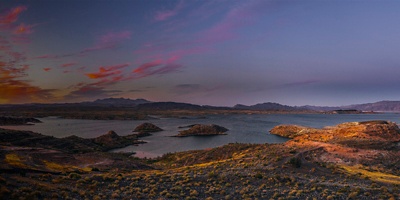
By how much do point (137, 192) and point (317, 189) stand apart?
1516cm

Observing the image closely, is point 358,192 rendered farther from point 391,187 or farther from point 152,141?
point 152,141

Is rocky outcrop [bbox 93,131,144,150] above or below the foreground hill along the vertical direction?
below

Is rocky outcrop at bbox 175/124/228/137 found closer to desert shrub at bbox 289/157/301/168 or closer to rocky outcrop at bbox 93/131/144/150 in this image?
rocky outcrop at bbox 93/131/144/150

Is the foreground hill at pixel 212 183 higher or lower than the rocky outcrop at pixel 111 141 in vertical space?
higher

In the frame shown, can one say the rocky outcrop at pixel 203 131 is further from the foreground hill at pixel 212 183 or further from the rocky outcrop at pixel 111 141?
the foreground hill at pixel 212 183

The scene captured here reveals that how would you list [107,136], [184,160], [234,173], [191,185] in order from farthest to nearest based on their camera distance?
[107,136] < [184,160] < [234,173] < [191,185]

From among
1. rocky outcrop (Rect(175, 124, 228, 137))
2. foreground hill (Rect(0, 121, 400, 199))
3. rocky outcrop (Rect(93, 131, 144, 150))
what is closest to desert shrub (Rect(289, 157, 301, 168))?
foreground hill (Rect(0, 121, 400, 199))

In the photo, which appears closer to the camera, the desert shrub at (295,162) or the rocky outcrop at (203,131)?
the desert shrub at (295,162)

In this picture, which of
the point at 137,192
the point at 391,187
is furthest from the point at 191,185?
the point at 391,187

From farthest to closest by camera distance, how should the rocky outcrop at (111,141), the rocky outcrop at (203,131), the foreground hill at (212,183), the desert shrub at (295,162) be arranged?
the rocky outcrop at (203,131)
the rocky outcrop at (111,141)
the desert shrub at (295,162)
the foreground hill at (212,183)

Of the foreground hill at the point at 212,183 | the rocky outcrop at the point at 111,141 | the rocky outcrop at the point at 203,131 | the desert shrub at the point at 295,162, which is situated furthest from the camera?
the rocky outcrop at the point at 203,131

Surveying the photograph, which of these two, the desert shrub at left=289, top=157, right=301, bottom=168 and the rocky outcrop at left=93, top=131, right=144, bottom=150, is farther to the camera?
the rocky outcrop at left=93, top=131, right=144, bottom=150

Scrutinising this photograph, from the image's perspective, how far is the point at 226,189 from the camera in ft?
75.0

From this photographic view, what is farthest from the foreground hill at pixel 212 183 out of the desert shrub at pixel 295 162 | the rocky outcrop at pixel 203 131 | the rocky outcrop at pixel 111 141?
the rocky outcrop at pixel 203 131
